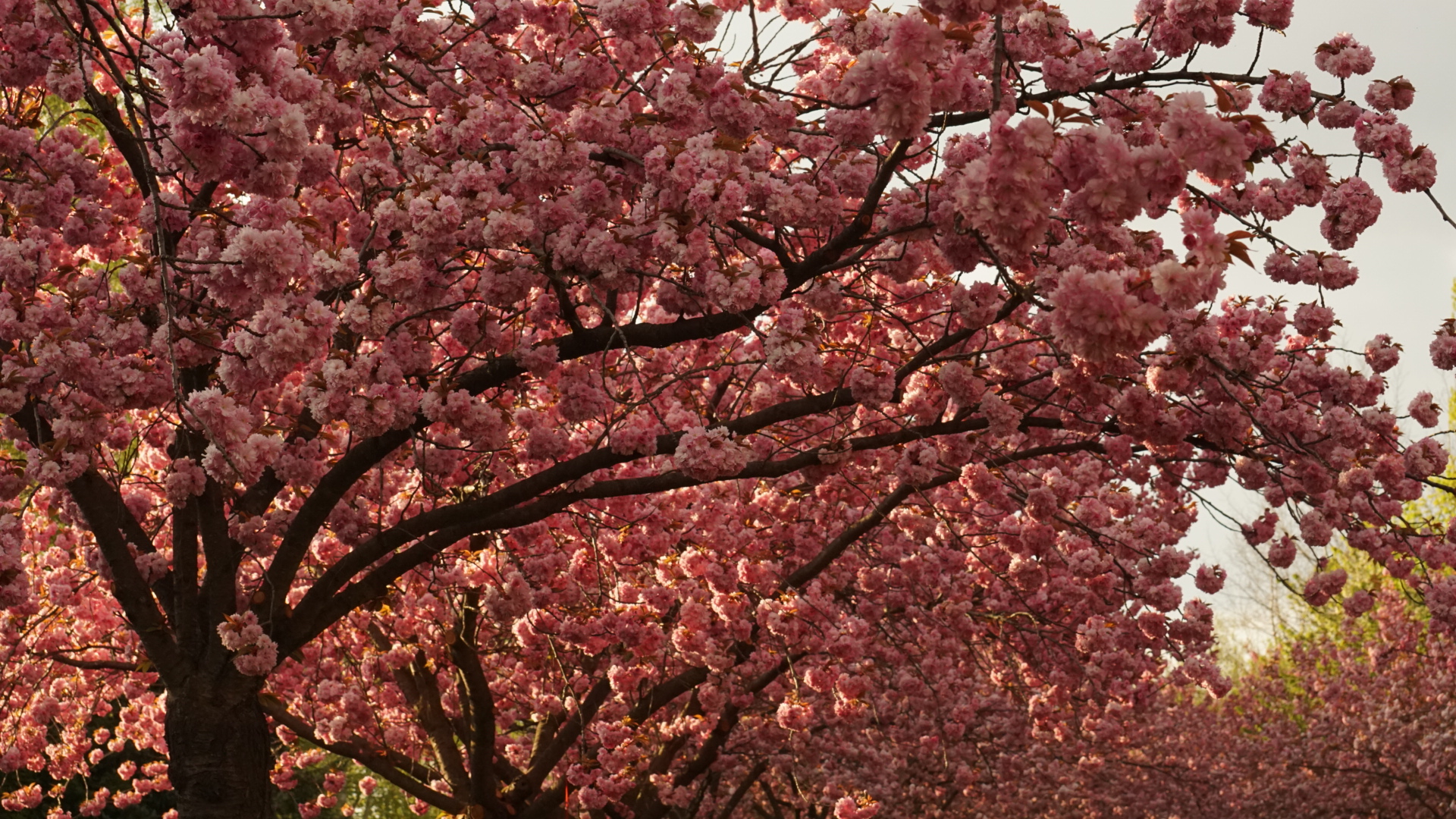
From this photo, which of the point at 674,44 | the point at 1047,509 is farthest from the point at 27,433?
the point at 1047,509

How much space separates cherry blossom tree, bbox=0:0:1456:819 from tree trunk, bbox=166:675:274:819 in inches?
0.7

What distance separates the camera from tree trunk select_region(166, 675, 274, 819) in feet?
21.7

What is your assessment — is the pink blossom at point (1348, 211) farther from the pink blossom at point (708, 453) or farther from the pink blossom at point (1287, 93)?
the pink blossom at point (708, 453)

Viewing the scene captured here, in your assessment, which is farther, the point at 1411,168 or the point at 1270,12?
the point at 1270,12

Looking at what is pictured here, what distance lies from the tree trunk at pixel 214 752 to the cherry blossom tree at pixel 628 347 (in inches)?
0.7

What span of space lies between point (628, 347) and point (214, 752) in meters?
3.77

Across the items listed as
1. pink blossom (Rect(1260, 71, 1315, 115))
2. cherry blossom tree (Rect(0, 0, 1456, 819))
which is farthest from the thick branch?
pink blossom (Rect(1260, 71, 1315, 115))

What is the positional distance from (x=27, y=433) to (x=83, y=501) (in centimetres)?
46

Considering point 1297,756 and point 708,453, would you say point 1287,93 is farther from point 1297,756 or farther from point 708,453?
point 1297,756

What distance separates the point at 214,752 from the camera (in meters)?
6.62

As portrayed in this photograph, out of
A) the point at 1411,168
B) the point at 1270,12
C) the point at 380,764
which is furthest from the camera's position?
the point at 380,764

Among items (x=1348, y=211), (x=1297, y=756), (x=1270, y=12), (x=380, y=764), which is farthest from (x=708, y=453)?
(x=1297, y=756)

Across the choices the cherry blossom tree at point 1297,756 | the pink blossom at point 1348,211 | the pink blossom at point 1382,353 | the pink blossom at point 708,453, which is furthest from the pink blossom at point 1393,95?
the cherry blossom tree at point 1297,756

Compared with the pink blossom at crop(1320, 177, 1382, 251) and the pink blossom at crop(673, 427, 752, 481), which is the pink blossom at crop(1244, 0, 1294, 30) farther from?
the pink blossom at crop(673, 427, 752, 481)
